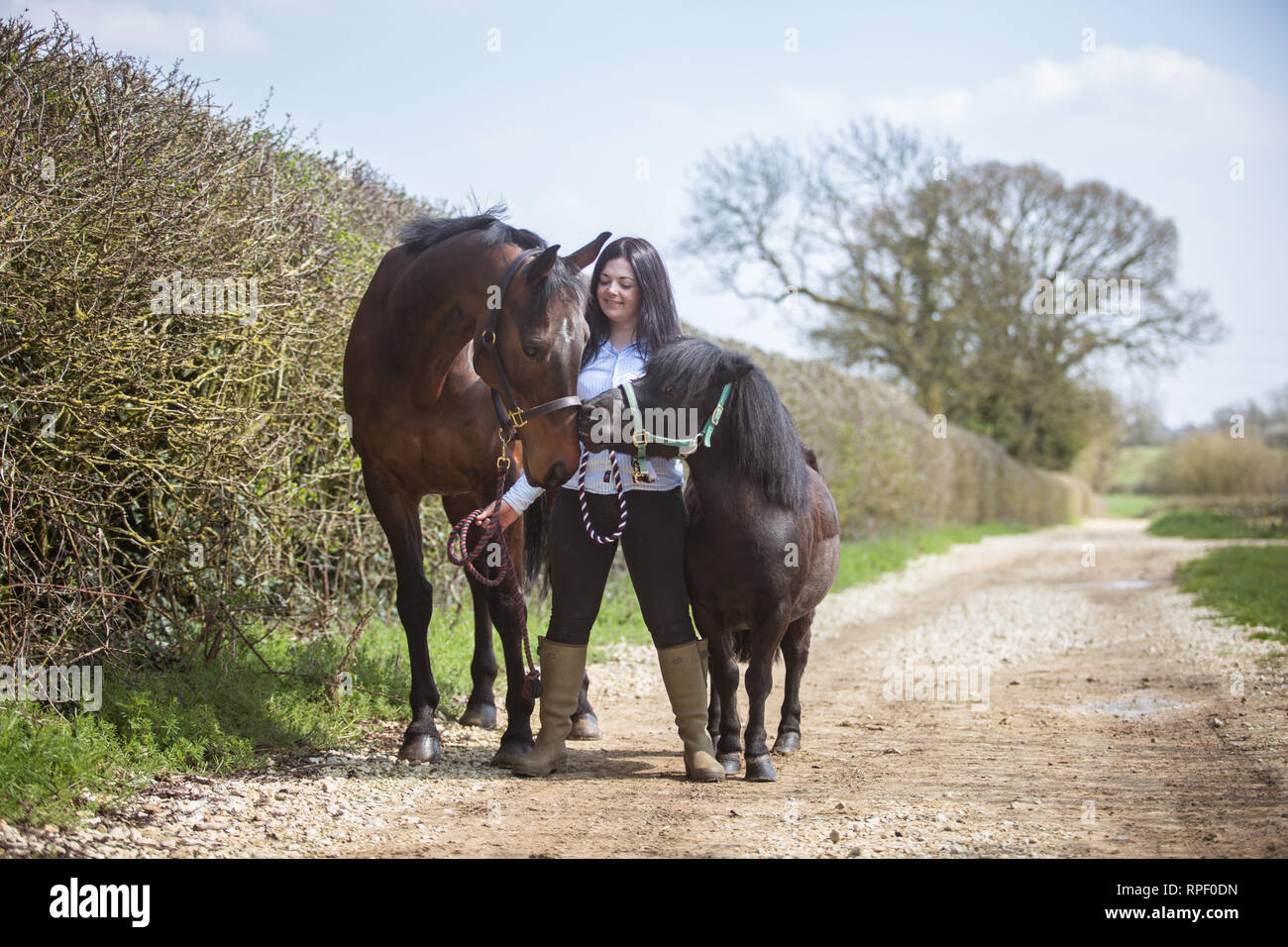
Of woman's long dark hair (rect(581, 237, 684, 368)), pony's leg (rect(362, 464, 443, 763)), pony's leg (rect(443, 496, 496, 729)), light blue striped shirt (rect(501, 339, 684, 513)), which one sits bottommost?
pony's leg (rect(443, 496, 496, 729))

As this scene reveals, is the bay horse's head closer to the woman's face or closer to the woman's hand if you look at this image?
the woman's face

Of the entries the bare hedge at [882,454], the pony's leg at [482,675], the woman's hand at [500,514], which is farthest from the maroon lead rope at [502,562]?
the bare hedge at [882,454]

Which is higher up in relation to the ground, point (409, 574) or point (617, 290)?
point (617, 290)

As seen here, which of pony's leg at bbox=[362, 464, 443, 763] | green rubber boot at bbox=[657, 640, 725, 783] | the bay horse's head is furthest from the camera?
pony's leg at bbox=[362, 464, 443, 763]

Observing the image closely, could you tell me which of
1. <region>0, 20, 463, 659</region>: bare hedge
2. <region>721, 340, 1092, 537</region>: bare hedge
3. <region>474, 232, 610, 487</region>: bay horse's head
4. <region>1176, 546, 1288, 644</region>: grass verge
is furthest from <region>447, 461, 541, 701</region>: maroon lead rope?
<region>721, 340, 1092, 537</region>: bare hedge

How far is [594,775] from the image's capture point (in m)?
3.95

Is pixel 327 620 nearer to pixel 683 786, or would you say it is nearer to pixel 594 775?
pixel 594 775

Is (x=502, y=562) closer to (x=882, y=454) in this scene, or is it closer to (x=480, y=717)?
(x=480, y=717)

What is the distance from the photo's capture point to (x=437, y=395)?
414 cm

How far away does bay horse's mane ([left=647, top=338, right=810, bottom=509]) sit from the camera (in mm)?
3646

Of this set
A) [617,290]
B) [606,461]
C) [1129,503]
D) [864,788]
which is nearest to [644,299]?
[617,290]

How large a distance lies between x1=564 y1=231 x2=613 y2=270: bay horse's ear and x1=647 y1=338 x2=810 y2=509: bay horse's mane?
0.47 m

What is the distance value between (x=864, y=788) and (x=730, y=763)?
53 cm

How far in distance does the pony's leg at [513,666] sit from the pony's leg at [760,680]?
89cm
